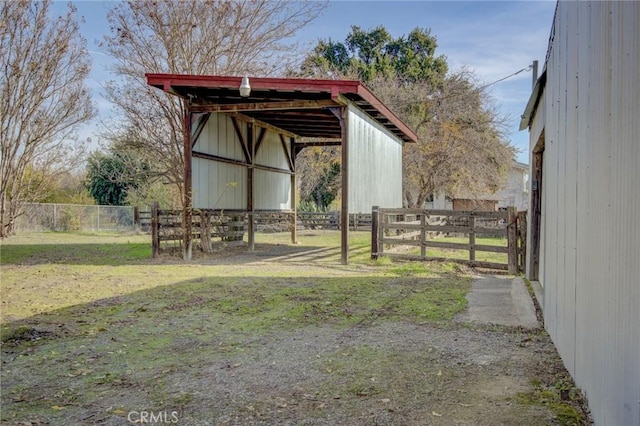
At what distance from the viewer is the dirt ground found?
2703 millimetres

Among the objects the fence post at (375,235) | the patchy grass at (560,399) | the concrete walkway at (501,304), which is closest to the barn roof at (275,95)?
the fence post at (375,235)

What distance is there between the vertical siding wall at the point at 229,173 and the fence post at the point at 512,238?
22.5 feet

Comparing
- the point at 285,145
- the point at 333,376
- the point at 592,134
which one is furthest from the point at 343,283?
the point at 285,145

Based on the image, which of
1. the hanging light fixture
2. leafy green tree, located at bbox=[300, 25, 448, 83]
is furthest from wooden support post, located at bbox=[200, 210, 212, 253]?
leafy green tree, located at bbox=[300, 25, 448, 83]

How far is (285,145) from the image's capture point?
637 inches

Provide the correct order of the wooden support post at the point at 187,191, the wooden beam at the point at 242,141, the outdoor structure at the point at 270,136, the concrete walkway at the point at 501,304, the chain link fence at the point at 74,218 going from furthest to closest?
the chain link fence at the point at 74,218 < the wooden beam at the point at 242,141 < the wooden support post at the point at 187,191 < the outdoor structure at the point at 270,136 < the concrete walkway at the point at 501,304

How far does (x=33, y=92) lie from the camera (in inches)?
640

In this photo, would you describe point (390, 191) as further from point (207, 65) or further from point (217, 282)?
point (217, 282)

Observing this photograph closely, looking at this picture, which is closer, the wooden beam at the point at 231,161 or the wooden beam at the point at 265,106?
the wooden beam at the point at 265,106

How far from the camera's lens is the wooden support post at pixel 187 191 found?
35.3 feet

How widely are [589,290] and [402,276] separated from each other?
5.87 meters

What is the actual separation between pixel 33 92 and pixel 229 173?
896 cm

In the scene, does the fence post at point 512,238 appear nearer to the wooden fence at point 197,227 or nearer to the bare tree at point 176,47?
the wooden fence at point 197,227

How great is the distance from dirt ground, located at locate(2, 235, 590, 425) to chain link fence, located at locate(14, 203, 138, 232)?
63.3 ft
